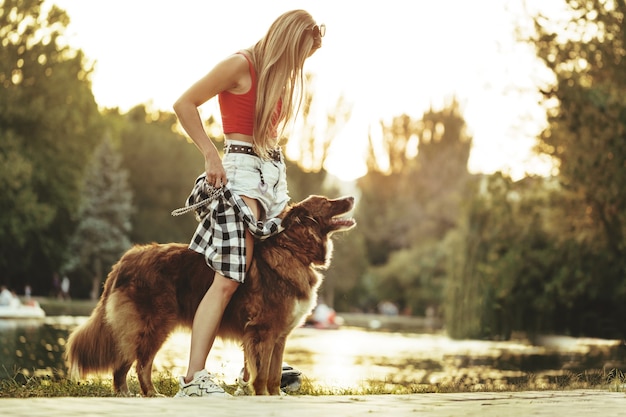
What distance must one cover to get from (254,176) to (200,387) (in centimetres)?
131

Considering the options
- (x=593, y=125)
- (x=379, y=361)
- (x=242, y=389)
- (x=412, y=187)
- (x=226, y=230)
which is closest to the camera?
(x=226, y=230)

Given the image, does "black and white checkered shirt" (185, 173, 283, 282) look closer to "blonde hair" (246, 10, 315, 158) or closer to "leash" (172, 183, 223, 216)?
"leash" (172, 183, 223, 216)

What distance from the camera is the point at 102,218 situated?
54.3m

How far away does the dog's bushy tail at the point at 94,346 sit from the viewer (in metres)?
6.43

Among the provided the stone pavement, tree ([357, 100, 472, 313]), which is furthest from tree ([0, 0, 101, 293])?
the stone pavement

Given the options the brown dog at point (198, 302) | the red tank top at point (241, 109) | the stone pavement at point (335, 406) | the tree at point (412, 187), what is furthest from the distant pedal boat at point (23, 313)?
the tree at point (412, 187)

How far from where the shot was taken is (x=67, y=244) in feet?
174

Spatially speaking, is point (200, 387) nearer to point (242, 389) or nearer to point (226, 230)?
point (242, 389)

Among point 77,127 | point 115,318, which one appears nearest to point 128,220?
point 77,127

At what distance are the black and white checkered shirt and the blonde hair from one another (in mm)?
366

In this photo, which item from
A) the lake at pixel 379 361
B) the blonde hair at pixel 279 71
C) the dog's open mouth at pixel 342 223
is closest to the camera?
the blonde hair at pixel 279 71

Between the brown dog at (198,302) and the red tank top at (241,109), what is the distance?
624 mm

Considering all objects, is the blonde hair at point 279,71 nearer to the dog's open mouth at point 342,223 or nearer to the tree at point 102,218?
the dog's open mouth at point 342,223

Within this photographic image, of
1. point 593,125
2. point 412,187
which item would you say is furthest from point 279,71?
point 412,187
